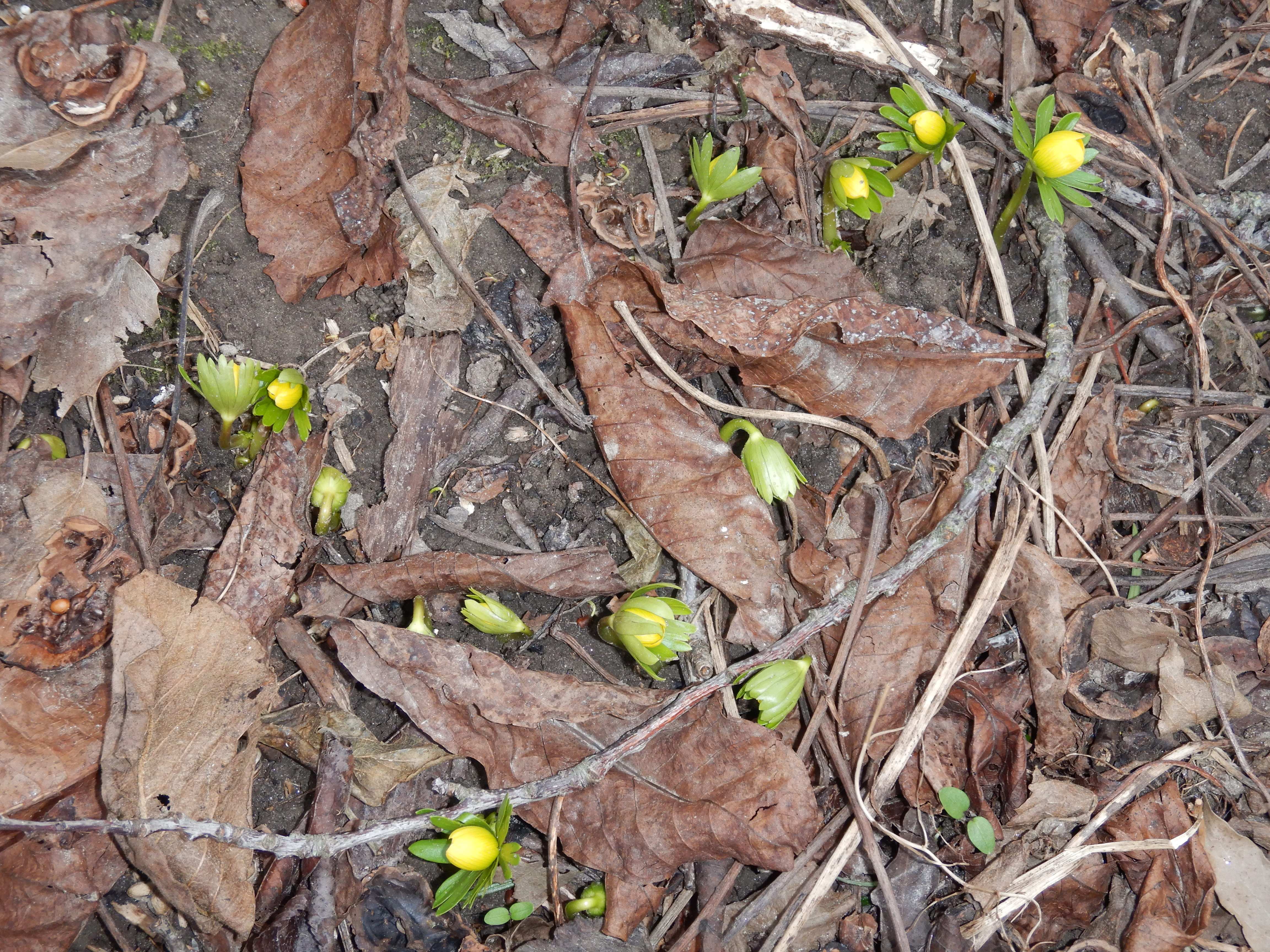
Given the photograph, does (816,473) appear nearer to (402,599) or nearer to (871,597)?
(871,597)

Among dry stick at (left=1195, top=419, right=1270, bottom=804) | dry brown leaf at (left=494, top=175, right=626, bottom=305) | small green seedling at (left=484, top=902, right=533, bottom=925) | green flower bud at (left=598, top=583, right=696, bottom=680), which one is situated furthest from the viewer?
dry brown leaf at (left=494, top=175, right=626, bottom=305)

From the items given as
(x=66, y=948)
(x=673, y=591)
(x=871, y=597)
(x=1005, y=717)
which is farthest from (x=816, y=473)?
(x=66, y=948)

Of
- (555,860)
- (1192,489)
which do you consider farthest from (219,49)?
(1192,489)

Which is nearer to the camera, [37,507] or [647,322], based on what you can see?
[37,507]

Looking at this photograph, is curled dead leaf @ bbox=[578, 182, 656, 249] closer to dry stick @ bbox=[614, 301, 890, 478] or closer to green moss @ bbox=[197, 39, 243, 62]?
dry stick @ bbox=[614, 301, 890, 478]

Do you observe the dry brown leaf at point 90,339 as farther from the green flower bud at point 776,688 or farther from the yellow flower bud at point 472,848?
the green flower bud at point 776,688

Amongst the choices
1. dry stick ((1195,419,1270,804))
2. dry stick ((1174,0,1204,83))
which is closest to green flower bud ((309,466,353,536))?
dry stick ((1195,419,1270,804))
